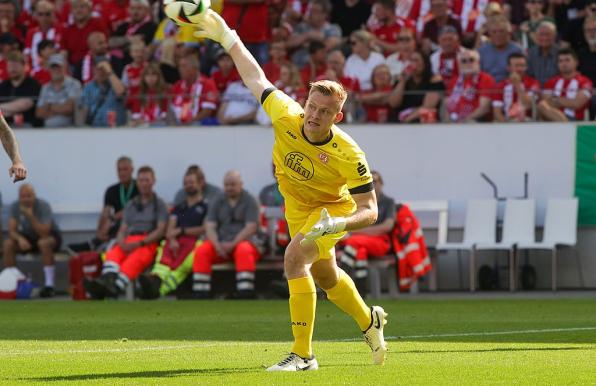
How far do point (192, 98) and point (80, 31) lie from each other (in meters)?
3.32

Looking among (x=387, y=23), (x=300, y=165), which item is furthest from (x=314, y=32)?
(x=300, y=165)

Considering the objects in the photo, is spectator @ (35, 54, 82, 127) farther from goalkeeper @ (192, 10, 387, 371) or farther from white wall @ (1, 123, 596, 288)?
goalkeeper @ (192, 10, 387, 371)

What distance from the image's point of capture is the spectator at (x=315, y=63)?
2159 centimetres

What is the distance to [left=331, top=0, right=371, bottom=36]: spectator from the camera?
931 inches

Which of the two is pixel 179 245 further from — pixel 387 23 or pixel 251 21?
pixel 387 23

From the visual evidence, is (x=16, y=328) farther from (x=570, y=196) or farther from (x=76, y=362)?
(x=570, y=196)

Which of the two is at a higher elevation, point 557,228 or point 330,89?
point 330,89

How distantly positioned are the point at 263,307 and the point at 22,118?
6.64 metres

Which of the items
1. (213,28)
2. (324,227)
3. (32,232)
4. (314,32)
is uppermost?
(213,28)

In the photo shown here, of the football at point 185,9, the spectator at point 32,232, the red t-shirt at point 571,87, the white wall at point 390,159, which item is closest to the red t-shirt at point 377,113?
the white wall at point 390,159

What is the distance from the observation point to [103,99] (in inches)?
872

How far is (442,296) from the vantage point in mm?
20359

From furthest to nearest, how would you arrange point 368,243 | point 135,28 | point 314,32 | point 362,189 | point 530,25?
1. point 135,28
2. point 314,32
3. point 530,25
4. point 368,243
5. point 362,189

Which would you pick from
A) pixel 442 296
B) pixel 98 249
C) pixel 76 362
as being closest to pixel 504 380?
pixel 76 362
